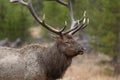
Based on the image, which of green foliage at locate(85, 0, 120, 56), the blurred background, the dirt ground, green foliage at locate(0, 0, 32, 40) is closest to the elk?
the dirt ground

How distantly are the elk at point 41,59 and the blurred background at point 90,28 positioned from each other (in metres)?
7.37

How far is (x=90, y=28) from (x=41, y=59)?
1250 cm

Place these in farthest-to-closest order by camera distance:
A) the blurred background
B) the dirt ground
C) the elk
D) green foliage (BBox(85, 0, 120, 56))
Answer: the blurred background < green foliage (BBox(85, 0, 120, 56)) < the dirt ground < the elk

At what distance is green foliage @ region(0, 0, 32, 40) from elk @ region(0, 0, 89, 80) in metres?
14.6

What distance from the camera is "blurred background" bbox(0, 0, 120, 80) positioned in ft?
72.2

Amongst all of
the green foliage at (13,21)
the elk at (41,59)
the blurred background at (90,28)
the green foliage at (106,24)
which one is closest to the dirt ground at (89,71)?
the blurred background at (90,28)

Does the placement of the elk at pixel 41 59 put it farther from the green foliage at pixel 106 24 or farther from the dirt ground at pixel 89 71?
the green foliage at pixel 106 24

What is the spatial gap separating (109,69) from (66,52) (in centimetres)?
1151

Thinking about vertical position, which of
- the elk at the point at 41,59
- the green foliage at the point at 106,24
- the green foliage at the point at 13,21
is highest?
the elk at the point at 41,59

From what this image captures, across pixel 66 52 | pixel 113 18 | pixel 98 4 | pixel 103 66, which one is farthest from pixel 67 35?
pixel 103 66

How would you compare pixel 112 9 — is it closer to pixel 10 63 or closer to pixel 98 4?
pixel 98 4

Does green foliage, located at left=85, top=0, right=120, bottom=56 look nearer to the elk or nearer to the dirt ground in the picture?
the dirt ground

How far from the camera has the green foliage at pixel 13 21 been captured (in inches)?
1027

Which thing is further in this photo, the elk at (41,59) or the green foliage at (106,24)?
the green foliage at (106,24)
